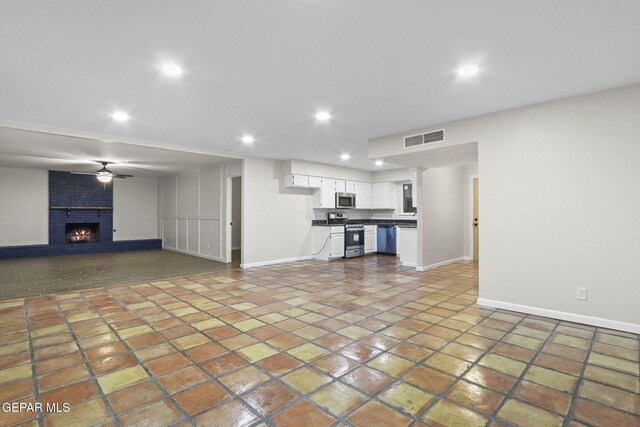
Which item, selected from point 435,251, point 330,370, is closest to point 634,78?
point 330,370

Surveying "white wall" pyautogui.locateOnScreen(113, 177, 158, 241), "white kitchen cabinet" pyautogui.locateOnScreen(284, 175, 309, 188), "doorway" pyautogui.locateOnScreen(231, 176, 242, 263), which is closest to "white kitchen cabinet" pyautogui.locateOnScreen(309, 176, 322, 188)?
"white kitchen cabinet" pyautogui.locateOnScreen(284, 175, 309, 188)

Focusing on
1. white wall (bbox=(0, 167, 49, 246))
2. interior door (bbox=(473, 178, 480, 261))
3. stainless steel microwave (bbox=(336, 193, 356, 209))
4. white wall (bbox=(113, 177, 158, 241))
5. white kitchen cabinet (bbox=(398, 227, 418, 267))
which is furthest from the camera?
white wall (bbox=(113, 177, 158, 241))

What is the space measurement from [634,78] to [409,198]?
19.2 feet

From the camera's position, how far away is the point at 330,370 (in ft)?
7.19

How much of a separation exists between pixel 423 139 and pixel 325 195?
3.53m

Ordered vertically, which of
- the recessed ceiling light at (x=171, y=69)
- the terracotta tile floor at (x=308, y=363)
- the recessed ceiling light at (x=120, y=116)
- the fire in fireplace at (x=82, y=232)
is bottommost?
the terracotta tile floor at (x=308, y=363)

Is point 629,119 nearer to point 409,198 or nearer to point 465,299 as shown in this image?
point 465,299

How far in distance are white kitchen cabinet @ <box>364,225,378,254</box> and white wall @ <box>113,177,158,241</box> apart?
7.08 metres

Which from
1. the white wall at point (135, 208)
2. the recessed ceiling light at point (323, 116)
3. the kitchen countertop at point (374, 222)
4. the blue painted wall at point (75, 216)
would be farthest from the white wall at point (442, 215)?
the blue painted wall at point (75, 216)

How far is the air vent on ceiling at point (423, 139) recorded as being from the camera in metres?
4.18

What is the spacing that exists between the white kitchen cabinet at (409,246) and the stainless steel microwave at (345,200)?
1.88 metres

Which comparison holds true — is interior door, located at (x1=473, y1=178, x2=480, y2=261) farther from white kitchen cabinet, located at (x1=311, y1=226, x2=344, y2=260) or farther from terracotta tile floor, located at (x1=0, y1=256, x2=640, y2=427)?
terracotta tile floor, located at (x1=0, y1=256, x2=640, y2=427)

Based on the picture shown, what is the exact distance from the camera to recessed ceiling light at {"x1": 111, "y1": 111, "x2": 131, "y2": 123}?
3.79m

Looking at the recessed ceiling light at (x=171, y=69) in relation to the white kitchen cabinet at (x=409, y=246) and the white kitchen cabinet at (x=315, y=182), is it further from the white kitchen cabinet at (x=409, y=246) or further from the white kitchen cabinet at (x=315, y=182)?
the white kitchen cabinet at (x=409, y=246)
